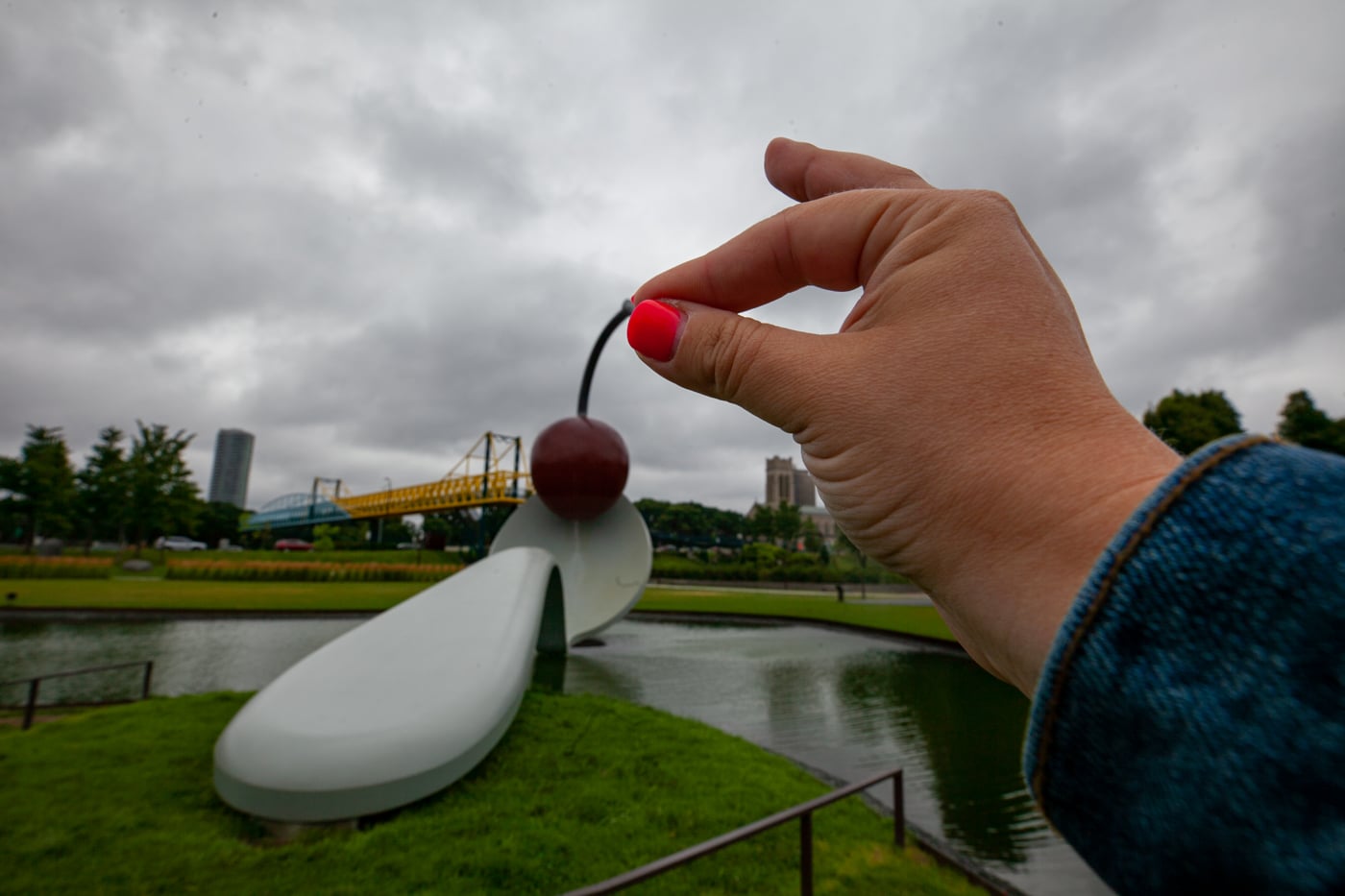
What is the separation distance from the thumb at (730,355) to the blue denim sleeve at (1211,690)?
2.29ft

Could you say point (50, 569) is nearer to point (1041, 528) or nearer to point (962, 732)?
point (962, 732)

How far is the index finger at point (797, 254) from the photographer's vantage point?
131 centimetres

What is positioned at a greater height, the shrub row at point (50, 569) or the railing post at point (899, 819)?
the shrub row at point (50, 569)

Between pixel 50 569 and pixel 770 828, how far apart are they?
104ft

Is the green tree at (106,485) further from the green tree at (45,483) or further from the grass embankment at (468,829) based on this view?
the grass embankment at (468,829)

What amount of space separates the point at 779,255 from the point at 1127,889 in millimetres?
1187

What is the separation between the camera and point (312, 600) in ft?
67.7

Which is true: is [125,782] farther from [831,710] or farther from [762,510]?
[762,510]

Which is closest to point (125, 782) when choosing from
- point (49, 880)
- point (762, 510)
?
point (49, 880)

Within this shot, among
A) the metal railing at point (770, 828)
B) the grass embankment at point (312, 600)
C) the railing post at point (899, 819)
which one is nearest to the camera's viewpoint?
the metal railing at point (770, 828)

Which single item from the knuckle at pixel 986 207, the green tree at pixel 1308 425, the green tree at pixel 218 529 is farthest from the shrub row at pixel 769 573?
the green tree at pixel 218 529

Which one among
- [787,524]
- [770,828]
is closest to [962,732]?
[770,828]

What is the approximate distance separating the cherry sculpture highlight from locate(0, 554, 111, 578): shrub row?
24.7 meters

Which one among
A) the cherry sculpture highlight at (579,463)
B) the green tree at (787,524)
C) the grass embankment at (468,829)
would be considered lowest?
the grass embankment at (468,829)
